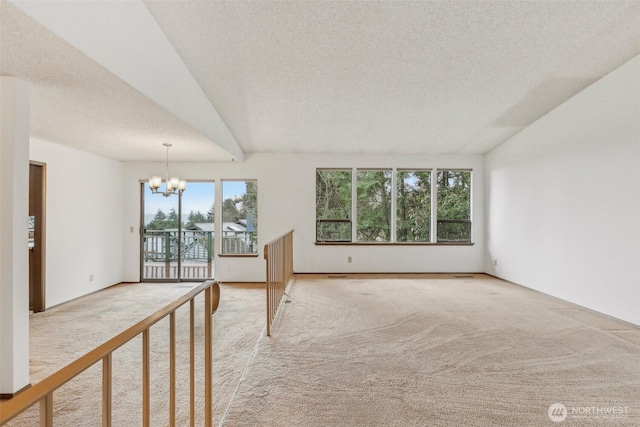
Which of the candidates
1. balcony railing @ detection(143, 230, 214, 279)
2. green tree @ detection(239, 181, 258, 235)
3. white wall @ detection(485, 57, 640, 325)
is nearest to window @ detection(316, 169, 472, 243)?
white wall @ detection(485, 57, 640, 325)

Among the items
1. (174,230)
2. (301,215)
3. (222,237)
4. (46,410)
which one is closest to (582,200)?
(301,215)

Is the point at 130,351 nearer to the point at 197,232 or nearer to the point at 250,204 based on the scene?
the point at 197,232

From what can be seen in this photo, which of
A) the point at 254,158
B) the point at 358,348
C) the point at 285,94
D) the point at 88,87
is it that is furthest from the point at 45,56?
the point at 254,158

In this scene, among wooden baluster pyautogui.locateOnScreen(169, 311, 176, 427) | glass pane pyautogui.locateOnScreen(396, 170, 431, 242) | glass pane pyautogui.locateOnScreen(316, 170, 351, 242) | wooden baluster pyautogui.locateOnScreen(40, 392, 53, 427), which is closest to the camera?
wooden baluster pyautogui.locateOnScreen(40, 392, 53, 427)

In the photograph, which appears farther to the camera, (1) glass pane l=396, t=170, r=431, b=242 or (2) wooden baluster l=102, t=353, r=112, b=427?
(1) glass pane l=396, t=170, r=431, b=242

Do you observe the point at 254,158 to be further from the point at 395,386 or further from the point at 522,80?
the point at 395,386

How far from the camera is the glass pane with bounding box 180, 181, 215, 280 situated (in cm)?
667

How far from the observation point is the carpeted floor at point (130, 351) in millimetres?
2233

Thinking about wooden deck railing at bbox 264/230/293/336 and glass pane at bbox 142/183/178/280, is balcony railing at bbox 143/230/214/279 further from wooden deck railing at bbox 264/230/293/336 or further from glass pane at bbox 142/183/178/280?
wooden deck railing at bbox 264/230/293/336

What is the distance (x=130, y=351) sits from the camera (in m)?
3.18

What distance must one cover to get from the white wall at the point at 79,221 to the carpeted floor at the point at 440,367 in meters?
3.56

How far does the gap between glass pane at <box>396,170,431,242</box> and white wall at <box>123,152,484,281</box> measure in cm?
23

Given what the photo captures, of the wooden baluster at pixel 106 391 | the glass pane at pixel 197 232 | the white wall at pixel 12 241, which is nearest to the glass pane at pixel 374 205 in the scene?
the glass pane at pixel 197 232

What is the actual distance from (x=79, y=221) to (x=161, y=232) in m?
1.50
